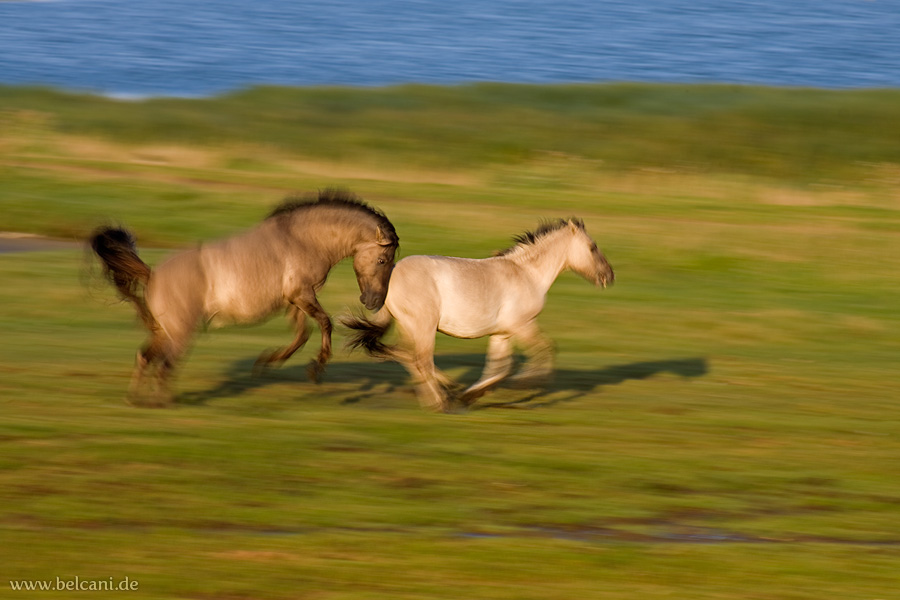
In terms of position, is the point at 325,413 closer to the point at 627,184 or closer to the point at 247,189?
the point at 247,189

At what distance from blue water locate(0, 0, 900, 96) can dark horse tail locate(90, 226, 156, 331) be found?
3427cm

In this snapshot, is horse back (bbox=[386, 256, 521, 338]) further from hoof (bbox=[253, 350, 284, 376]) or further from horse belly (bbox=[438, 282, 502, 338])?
hoof (bbox=[253, 350, 284, 376])

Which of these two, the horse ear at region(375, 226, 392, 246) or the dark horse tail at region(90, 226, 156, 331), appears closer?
the dark horse tail at region(90, 226, 156, 331)

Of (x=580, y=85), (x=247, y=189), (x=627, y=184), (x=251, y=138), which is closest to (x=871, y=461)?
(x=247, y=189)

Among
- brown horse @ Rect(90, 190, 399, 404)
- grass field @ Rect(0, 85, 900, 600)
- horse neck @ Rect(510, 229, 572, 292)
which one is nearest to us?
grass field @ Rect(0, 85, 900, 600)

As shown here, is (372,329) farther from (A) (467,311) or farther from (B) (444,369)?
(B) (444,369)

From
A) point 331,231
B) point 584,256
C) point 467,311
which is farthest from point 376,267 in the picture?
point 584,256

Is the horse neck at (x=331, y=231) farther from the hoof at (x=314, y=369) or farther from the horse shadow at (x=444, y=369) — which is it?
the horse shadow at (x=444, y=369)

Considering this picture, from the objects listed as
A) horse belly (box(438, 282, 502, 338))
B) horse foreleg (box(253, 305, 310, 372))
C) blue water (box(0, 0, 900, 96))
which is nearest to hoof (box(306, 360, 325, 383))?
horse foreleg (box(253, 305, 310, 372))

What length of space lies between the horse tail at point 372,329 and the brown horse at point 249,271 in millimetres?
217

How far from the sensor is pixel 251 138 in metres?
33.3

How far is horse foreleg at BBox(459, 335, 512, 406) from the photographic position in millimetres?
10148

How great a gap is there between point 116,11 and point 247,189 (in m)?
45.8

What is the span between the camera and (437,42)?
188 ft
